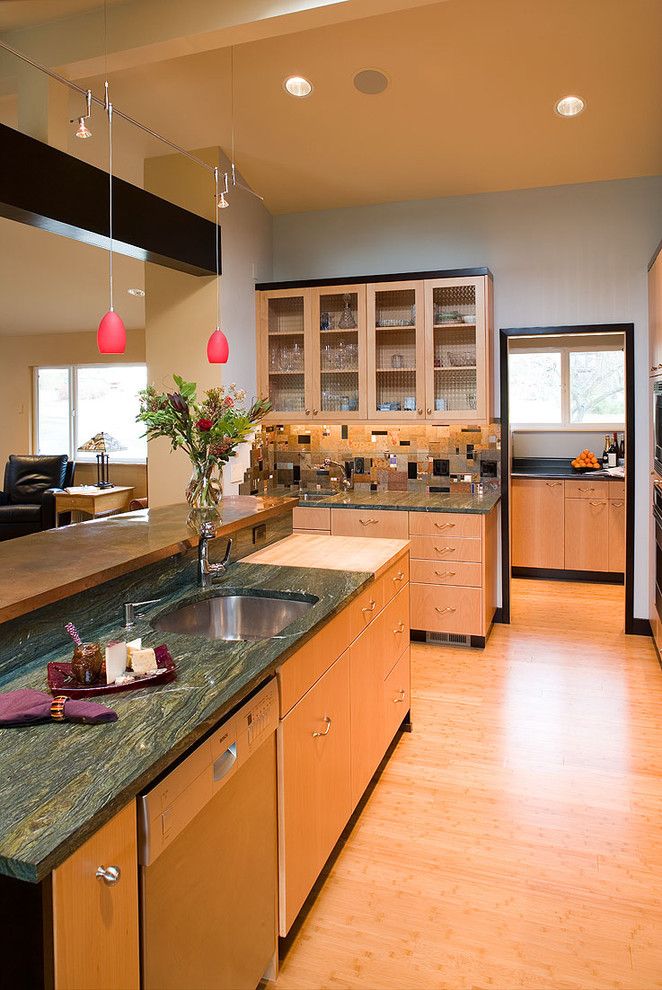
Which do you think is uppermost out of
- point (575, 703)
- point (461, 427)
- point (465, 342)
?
point (465, 342)

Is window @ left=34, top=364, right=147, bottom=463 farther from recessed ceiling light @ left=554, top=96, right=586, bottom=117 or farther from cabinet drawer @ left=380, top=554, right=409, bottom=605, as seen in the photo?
cabinet drawer @ left=380, top=554, right=409, bottom=605

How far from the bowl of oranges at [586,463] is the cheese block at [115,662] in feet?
19.2

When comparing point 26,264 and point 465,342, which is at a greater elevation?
point 26,264

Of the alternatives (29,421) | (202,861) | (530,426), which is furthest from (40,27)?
(29,421)

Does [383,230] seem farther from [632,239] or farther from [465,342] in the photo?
[632,239]

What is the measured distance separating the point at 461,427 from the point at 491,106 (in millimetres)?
2015

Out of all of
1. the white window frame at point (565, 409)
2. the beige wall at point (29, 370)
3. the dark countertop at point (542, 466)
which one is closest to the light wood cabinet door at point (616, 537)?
the dark countertop at point (542, 466)

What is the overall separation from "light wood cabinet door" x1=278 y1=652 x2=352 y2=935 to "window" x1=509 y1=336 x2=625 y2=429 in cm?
544

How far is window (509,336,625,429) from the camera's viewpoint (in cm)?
718

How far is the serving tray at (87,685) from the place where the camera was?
1610 mm

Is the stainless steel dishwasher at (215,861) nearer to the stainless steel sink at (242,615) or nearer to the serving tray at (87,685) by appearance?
the serving tray at (87,685)

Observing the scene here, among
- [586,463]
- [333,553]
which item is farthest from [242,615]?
[586,463]

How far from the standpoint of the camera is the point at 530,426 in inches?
291

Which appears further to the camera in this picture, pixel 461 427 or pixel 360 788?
pixel 461 427
